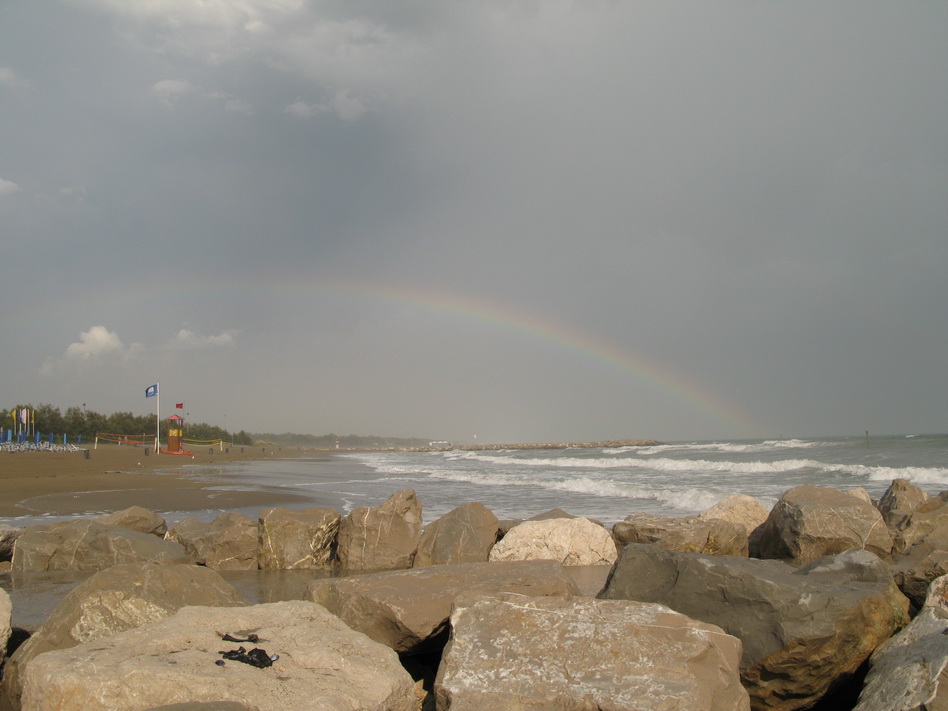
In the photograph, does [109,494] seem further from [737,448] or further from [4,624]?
[737,448]

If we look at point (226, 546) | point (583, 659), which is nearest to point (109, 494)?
point (226, 546)

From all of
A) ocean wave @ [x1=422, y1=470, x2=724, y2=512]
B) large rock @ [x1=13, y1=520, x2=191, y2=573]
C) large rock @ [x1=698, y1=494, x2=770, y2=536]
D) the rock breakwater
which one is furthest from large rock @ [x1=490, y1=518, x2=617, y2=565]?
ocean wave @ [x1=422, y1=470, x2=724, y2=512]

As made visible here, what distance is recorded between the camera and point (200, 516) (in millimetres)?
14469

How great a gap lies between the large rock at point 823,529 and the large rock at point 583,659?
4864 millimetres

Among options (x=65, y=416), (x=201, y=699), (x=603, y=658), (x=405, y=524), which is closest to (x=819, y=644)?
(x=603, y=658)

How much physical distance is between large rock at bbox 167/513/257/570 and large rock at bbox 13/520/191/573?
51cm

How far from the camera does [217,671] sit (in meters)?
3.59

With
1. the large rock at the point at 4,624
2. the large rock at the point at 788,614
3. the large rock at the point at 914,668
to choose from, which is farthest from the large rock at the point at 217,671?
the large rock at the point at 914,668

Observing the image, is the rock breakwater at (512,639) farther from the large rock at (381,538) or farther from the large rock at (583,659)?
the large rock at (381,538)

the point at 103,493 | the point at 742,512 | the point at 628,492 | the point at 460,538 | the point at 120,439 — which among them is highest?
the point at 742,512

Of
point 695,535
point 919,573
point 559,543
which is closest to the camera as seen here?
point 919,573

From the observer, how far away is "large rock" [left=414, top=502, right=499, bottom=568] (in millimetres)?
8867

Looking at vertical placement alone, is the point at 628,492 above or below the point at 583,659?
below

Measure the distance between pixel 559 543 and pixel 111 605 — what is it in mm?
5595
